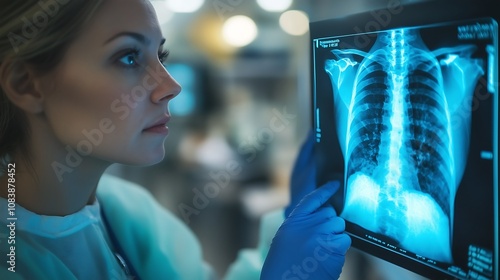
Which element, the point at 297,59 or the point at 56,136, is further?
the point at 297,59

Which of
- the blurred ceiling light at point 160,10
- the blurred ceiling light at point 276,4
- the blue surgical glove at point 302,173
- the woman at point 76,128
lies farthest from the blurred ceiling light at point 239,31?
the woman at point 76,128

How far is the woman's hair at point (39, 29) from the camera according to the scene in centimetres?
82

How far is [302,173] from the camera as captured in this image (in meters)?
1.21

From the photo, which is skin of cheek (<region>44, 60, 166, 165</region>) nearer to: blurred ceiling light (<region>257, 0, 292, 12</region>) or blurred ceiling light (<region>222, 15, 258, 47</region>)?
blurred ceiling light (<region>257, 0, 292, 12</region>)

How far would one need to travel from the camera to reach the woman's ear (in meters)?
0.85

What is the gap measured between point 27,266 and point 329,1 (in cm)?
187

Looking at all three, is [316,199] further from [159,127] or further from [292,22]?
[292,22]

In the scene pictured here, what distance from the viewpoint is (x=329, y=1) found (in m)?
2.27

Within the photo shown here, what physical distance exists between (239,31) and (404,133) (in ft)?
10.9

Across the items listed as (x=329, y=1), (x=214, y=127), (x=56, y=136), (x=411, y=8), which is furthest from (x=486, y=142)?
(x=214, y=127)

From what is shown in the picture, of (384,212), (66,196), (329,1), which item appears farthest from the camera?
(329,1)

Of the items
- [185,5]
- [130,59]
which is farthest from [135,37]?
[185,5]

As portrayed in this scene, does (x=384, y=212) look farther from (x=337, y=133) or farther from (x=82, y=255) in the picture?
(x=82, y=255)

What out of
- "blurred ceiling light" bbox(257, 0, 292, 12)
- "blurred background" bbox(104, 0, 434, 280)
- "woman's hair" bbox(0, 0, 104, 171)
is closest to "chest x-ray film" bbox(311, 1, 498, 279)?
"woman's hair" bbox(0, 0, 104, 171)
